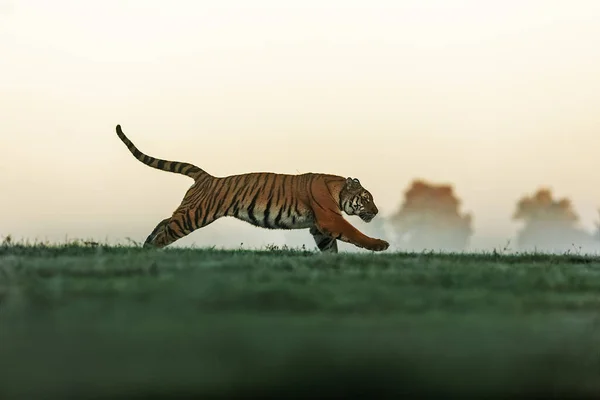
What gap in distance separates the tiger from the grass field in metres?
5.45

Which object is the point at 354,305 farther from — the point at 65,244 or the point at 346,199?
the point at 346,199

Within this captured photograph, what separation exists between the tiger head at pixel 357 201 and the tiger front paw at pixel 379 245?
105 cm

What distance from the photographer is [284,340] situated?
1.86 metres

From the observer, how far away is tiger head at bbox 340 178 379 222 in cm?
861

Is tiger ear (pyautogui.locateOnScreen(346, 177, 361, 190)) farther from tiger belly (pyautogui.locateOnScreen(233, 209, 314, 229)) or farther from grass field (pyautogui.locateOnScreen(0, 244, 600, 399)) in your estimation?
grass field (pyautogui.locateOnScreen(0, 244, 600, 399))

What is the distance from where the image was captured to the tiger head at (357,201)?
28.2 feet

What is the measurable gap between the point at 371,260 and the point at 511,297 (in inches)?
87.4

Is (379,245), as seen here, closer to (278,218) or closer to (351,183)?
(351,183)

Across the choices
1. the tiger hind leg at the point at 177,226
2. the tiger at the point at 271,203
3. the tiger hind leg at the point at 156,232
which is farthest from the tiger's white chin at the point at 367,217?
the tiger hind leg at the point at 156,232

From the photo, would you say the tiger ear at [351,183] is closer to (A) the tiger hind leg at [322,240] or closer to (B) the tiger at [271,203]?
(B) the tiger at [271,203]

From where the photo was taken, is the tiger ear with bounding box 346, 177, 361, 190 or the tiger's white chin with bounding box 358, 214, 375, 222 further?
the tiger's white chin with bounding box 358, 214, 375, 222

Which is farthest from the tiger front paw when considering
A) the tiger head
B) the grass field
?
the grass field

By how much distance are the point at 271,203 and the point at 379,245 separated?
170 cm

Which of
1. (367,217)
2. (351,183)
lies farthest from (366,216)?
(351,183)
